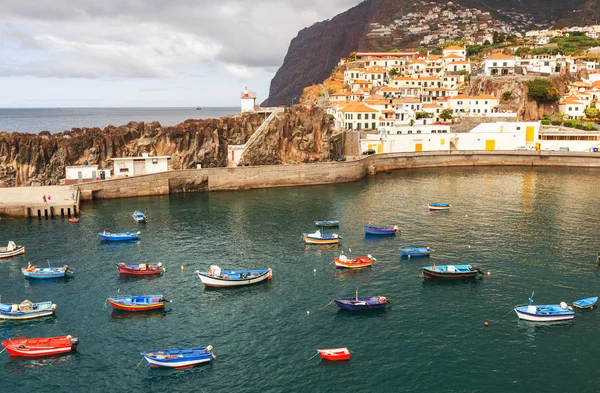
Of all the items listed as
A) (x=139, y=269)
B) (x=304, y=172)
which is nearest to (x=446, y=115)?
(x=304, y=172)

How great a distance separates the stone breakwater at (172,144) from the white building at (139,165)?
9.08 m

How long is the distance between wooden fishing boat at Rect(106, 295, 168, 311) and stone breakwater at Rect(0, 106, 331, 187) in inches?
2438

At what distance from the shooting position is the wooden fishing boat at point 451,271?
54438 mm

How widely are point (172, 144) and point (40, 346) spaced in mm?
74426

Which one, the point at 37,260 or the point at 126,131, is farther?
the point at 126,131

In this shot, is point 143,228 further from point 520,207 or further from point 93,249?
point 520,207

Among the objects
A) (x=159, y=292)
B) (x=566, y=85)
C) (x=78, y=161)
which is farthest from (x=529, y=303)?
(x=566, y=85)

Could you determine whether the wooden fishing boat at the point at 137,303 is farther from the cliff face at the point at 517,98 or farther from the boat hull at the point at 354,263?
the cliff face at the point at 517,98

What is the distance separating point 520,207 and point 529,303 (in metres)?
40.0

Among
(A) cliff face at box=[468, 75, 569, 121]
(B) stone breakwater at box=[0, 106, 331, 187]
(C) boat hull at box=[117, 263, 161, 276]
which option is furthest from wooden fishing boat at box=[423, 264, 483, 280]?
(A) cliff face at box=[468, 75, 569, 121]

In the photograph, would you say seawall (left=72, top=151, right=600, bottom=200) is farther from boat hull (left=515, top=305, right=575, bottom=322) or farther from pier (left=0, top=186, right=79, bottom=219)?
boat hull (left=515, top=305, right=575, bottom=322)

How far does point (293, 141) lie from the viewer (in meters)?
114

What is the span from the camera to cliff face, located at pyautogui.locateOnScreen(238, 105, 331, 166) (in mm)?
109625

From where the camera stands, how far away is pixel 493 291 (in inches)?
2024
